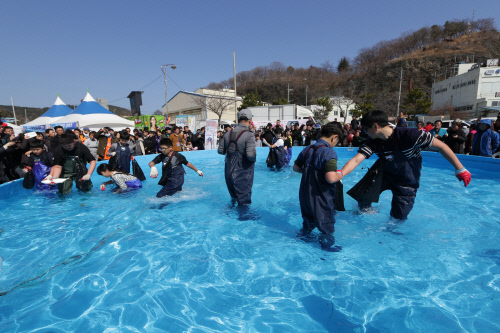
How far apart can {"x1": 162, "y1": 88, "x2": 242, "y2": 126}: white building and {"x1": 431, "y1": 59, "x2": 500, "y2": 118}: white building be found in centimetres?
3307

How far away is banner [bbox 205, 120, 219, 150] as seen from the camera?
1450 cm

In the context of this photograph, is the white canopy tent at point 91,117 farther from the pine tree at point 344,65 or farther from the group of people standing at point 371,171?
the pine tree at point 344,65

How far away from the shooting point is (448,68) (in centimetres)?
5388

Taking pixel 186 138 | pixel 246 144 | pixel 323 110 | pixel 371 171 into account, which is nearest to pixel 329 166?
pixel 371 171

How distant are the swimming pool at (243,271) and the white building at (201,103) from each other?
35.8 m

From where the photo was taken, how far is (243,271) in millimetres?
2893

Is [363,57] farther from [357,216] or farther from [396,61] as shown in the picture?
[357,216]

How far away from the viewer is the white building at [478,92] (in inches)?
1166

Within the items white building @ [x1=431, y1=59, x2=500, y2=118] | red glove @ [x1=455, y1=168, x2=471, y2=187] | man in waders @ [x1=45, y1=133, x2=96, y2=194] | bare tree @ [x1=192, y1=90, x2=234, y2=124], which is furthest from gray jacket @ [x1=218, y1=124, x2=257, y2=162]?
bare tree @ [x1=192, y1=90, x2=234, y2=124]

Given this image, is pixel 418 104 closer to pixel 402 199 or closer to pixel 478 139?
pixel 478 139

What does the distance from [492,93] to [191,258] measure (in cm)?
4146

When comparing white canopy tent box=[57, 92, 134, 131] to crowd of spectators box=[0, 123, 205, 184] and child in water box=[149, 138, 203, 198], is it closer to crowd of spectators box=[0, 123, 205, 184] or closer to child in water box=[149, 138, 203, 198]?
crowd of spectators box=[0, 123, 205, 184]

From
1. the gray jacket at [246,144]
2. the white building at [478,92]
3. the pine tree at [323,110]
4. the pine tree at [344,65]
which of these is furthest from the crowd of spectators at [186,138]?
the pine tree at [344,65]

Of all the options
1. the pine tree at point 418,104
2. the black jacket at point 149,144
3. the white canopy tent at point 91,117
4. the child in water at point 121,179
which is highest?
the pine tree at point 418,104
